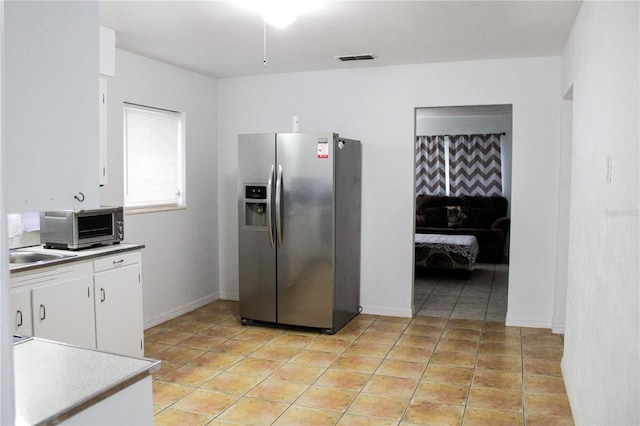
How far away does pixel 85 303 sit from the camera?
3.40 metres

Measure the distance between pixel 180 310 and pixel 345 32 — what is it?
3.06 metres

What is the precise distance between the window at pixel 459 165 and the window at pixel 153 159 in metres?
5.19

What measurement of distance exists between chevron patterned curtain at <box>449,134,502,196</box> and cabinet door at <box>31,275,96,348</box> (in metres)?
7.11

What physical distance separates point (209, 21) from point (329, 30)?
835 mm

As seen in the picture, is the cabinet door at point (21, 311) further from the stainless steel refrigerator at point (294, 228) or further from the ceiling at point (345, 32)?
the stainless steel refrigerator at point (294, 228)

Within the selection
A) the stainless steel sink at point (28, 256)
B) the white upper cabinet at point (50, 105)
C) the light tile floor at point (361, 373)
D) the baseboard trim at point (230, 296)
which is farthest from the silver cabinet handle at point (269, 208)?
the white upper cabinet at point (50, 105)

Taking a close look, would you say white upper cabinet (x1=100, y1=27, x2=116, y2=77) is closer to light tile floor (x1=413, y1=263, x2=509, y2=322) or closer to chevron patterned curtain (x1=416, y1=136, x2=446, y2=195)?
light tile floor (x1=413, y1=263, x2=509, y2=322)

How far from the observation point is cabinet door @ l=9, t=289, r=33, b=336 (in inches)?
114

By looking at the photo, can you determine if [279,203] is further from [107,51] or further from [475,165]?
[475,165]

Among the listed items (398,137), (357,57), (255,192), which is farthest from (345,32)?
(255,192)

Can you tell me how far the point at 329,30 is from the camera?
3.93 meters

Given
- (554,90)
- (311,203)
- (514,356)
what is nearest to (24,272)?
(311,203)

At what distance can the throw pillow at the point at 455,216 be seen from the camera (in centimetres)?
884

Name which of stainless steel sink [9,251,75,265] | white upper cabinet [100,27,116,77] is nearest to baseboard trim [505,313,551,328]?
stainless steel sink [9,251,75,265]
